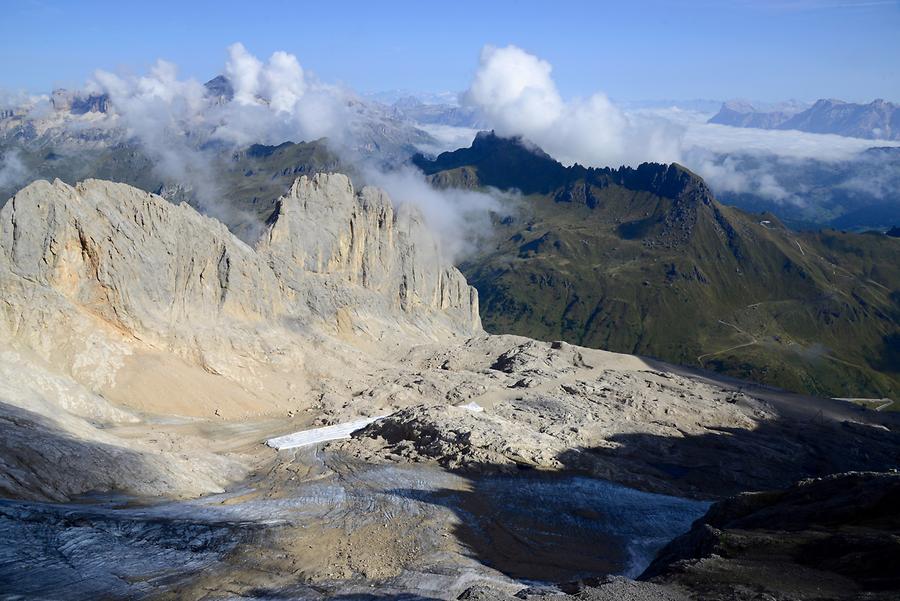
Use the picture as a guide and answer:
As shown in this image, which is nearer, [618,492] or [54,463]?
[54,463]

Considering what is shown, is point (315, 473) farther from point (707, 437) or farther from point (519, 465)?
point (707, 437)

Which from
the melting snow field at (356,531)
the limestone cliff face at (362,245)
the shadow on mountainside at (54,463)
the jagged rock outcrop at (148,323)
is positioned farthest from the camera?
the limestone cliff face at (362,245)

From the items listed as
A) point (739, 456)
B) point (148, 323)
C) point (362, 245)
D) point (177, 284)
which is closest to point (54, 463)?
point (148, 323)

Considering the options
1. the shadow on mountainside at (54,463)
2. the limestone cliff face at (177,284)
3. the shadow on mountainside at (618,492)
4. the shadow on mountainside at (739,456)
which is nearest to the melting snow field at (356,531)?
the shadow on mountainside at (618,492)

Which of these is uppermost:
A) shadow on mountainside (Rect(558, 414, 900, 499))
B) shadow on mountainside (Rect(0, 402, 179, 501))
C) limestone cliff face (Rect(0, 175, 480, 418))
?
limestone cliff face (Rect(0, 175, 480, 418))

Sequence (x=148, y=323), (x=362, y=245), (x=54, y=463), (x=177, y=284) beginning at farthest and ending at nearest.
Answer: (x=362, y=245) → (x=177, y=284) → (x=148, y=323) → (x=54, y=463)

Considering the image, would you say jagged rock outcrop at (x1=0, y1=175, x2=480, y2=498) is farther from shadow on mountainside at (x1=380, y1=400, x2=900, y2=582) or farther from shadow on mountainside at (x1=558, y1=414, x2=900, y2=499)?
shadow on mountainside at (x1=558, y1=414, x2=900, y2=499)

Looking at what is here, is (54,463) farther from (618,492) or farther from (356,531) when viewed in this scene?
(618,492)

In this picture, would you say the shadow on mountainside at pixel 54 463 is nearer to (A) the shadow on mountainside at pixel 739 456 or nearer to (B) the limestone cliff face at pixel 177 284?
(B) the limestone cliff face at pixel 177 284

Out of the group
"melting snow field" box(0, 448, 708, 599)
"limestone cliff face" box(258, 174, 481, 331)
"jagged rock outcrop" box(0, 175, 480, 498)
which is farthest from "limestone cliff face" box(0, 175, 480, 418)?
"melting snow field" box(0, 448, 708, 599)

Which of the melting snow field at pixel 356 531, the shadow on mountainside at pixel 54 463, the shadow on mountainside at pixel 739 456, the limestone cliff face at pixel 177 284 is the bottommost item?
the shadow on mountainside at pixel 739 456

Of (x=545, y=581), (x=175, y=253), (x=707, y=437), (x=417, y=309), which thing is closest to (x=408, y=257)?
(x=417, y=309)
